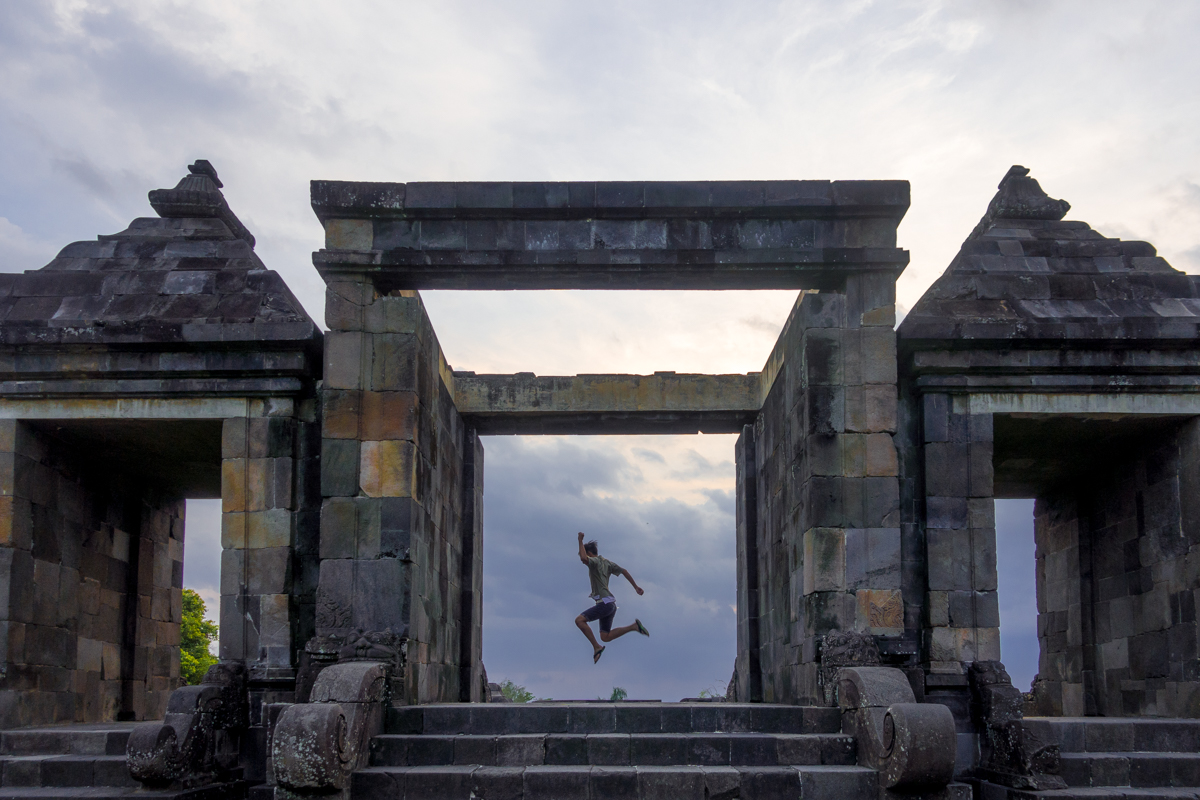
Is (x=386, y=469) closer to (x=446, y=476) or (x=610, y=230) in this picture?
(x=446, y=476)

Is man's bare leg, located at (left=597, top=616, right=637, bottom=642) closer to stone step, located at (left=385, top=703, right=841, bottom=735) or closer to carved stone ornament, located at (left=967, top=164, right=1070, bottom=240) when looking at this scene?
stone step, located at (left=385, top=703, right=841, bottom=735)

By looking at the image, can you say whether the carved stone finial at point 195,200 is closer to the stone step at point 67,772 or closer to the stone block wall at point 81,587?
the stone block wall at point 81,587

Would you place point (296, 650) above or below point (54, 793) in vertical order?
above

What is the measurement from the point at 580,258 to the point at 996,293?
180 inches

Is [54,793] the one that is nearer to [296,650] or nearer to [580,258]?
[296,650]

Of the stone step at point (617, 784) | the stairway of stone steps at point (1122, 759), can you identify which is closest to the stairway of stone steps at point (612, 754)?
the stone step at point (617, 784)

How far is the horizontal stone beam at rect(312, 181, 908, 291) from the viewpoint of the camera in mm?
10602

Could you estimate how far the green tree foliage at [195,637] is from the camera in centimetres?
3203

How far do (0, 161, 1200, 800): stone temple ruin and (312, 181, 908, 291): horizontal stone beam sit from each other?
0.03 metres

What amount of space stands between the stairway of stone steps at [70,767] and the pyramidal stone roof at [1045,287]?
327 inches

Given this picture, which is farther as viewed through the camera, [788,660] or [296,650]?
[788,660]

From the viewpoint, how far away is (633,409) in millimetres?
14781

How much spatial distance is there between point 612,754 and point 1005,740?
133 inches

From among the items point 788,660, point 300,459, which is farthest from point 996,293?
point 300,459
